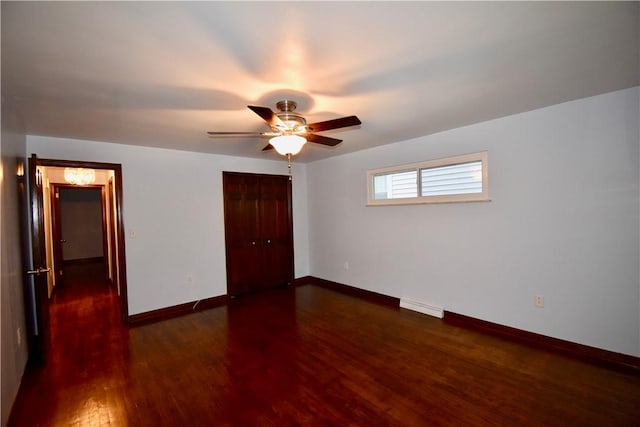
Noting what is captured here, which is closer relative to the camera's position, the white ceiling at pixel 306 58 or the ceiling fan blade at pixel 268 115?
the white ceiling at pixel 306 58

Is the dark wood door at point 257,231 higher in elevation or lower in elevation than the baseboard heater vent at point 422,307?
higher

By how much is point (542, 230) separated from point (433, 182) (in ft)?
4.10

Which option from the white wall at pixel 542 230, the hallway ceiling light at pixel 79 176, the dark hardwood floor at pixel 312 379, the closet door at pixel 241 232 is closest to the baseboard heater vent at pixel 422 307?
the white wall at pixel 542 230

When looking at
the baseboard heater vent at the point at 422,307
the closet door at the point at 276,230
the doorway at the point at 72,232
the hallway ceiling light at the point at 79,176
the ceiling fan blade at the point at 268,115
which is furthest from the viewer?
the hallway ceiling light at the point at 79,176

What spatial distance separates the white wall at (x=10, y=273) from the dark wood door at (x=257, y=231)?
2321 millimetres

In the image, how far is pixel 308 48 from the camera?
1.59 metres

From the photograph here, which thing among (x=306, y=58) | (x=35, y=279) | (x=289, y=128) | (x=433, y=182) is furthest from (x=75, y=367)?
(x=433, y=182)

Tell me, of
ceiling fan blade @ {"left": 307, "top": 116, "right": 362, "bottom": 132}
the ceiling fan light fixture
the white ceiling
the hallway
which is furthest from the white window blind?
the hallway

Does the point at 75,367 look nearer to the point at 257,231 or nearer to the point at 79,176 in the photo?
the point at 257,231

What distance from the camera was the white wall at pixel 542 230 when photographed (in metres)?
2.36

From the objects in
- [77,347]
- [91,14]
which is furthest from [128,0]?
[77,347]

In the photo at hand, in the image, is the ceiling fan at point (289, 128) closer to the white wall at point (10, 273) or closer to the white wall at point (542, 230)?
the white wall at point (10, 273)

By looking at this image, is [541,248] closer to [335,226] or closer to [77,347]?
[335,226]

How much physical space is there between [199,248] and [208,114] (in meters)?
2.29
